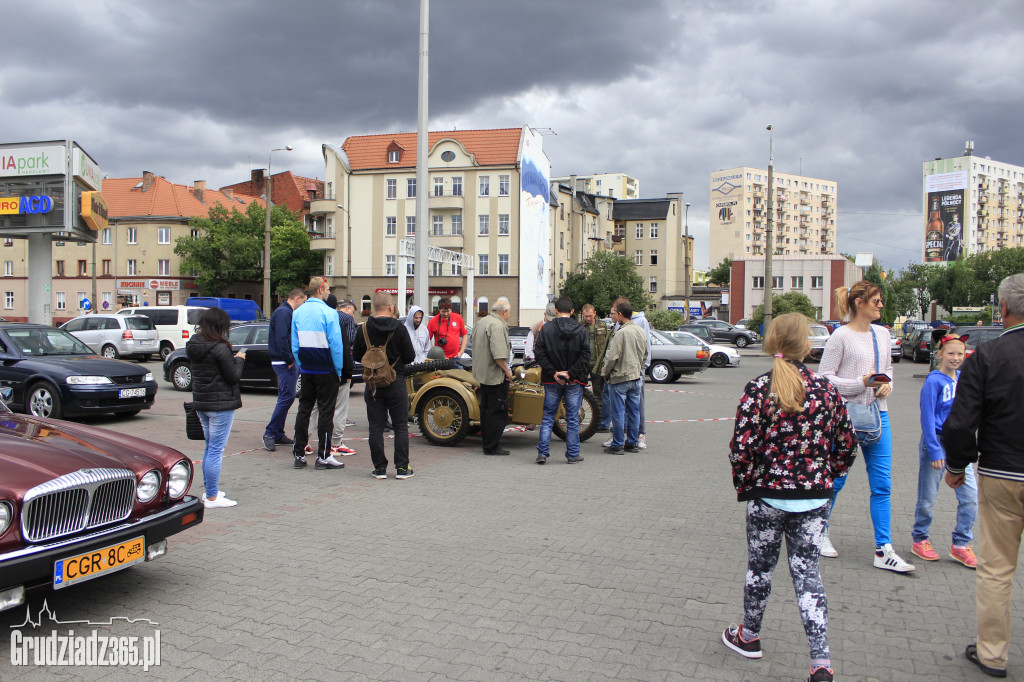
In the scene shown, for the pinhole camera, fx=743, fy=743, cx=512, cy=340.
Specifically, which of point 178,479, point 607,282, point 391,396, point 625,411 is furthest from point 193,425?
point 607,282

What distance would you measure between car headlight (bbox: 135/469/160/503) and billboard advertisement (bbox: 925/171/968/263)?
14226 centimetres

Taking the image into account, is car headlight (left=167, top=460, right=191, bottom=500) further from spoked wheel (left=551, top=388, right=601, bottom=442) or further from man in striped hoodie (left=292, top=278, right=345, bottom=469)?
spoked wheel (left=551, top=388, right=601, bottom=442)

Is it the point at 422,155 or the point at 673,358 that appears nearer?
the point at 422,155

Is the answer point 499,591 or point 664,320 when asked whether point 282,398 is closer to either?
point 499,591

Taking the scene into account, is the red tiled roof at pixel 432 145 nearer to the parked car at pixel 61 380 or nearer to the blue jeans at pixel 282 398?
the parked car at pixel 61 380

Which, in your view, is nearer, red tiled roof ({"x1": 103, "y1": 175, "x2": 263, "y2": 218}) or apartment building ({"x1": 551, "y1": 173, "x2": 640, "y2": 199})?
red tiled roof ({"x1": 103, "y1": 175, "x2": 263, "y2": 218})

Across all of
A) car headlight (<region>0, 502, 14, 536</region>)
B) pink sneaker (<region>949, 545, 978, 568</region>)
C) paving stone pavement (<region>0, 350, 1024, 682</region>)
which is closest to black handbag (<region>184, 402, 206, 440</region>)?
paving stone pavement (<region>0, 350, 1024, 682</region>)

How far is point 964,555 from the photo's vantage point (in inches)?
201

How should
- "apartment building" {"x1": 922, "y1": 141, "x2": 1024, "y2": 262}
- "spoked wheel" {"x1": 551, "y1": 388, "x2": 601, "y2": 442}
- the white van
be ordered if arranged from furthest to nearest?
"apartment building" {"x1": 922, "y1": 141, "x2": 1024, "y2": 262}
the white van
"spoked wheel" {"x1": 551, "y1": 388, "x2": 601, "y2": 442}

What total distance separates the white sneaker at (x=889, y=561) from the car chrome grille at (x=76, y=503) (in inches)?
186

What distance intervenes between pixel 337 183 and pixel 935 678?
190 feet

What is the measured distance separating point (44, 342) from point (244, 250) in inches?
1968

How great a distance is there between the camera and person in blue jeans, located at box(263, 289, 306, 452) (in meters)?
9.29

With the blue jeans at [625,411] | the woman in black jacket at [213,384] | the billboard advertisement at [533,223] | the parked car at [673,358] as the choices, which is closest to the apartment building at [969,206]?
the billboard advertisement at [533,223]
